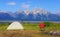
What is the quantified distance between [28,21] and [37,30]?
0.72m

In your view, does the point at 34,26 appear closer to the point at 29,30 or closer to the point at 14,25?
the point at 29,30

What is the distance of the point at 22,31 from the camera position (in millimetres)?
10000

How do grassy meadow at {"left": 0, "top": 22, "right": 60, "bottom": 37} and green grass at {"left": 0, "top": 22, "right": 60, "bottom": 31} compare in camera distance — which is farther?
green grass at {"left": 0, "top": 22, "right": 60, "bottom": 31}

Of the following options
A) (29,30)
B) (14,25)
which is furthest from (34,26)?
(14,25)

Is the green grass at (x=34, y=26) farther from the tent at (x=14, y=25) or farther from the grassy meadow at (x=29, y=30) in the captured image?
the tent at (x=14, y=25)

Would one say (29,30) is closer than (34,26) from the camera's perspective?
Yes

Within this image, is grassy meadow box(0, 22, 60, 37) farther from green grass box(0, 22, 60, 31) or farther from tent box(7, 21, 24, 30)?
tent box(7, 21, 24, 30)

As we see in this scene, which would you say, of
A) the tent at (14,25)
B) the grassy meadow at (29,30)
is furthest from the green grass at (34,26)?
the tent at (14,25)

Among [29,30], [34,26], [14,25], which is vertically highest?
[14,25]

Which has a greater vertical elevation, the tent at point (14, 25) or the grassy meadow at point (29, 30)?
the tent at point (14, 25)

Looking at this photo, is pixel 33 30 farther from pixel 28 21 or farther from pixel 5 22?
pixel 5 22

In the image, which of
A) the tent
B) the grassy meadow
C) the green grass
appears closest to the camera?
the grassy meadow

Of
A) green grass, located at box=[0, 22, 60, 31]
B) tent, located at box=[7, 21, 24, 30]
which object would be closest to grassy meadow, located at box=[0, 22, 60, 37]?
green grass, located at box=[0, 22, 60, 31]

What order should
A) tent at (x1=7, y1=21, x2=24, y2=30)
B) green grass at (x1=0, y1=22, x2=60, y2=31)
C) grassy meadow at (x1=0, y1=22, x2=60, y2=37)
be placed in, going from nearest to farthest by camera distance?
1. grassy meadow at (x1=0, y1=22, x2=60, y2=37)
2. tent at (x1=7, y1=21, x2=24, y2=30)
3. green grass at (x1=0, y1=22, x2=60, y2=31)
